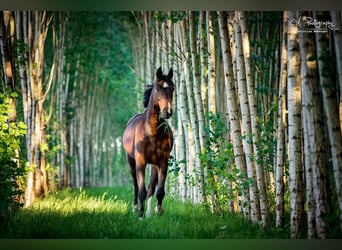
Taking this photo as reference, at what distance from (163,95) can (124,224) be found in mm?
1638

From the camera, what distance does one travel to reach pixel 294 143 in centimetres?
488

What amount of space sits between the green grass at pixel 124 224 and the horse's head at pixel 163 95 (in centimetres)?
129

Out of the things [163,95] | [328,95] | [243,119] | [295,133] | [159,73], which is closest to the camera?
[328,95]

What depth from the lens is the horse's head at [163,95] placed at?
568cm

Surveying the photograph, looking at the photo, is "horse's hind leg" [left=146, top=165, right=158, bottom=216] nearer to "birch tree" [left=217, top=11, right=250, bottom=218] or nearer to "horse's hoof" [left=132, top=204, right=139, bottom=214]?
"horse's hoof" [left=132, top=204, right=139, bottom=214]

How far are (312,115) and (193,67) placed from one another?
223 centimetres

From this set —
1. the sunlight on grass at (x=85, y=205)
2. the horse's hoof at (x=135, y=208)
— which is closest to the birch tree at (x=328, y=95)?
the horse's hoof at (x=135, y=208)

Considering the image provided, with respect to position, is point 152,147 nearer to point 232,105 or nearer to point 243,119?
point 232,105

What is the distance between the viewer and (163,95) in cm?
582

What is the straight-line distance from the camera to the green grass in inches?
215

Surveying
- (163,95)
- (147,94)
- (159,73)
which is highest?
(159,73)

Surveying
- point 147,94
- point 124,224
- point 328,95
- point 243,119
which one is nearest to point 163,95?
point 147,94
